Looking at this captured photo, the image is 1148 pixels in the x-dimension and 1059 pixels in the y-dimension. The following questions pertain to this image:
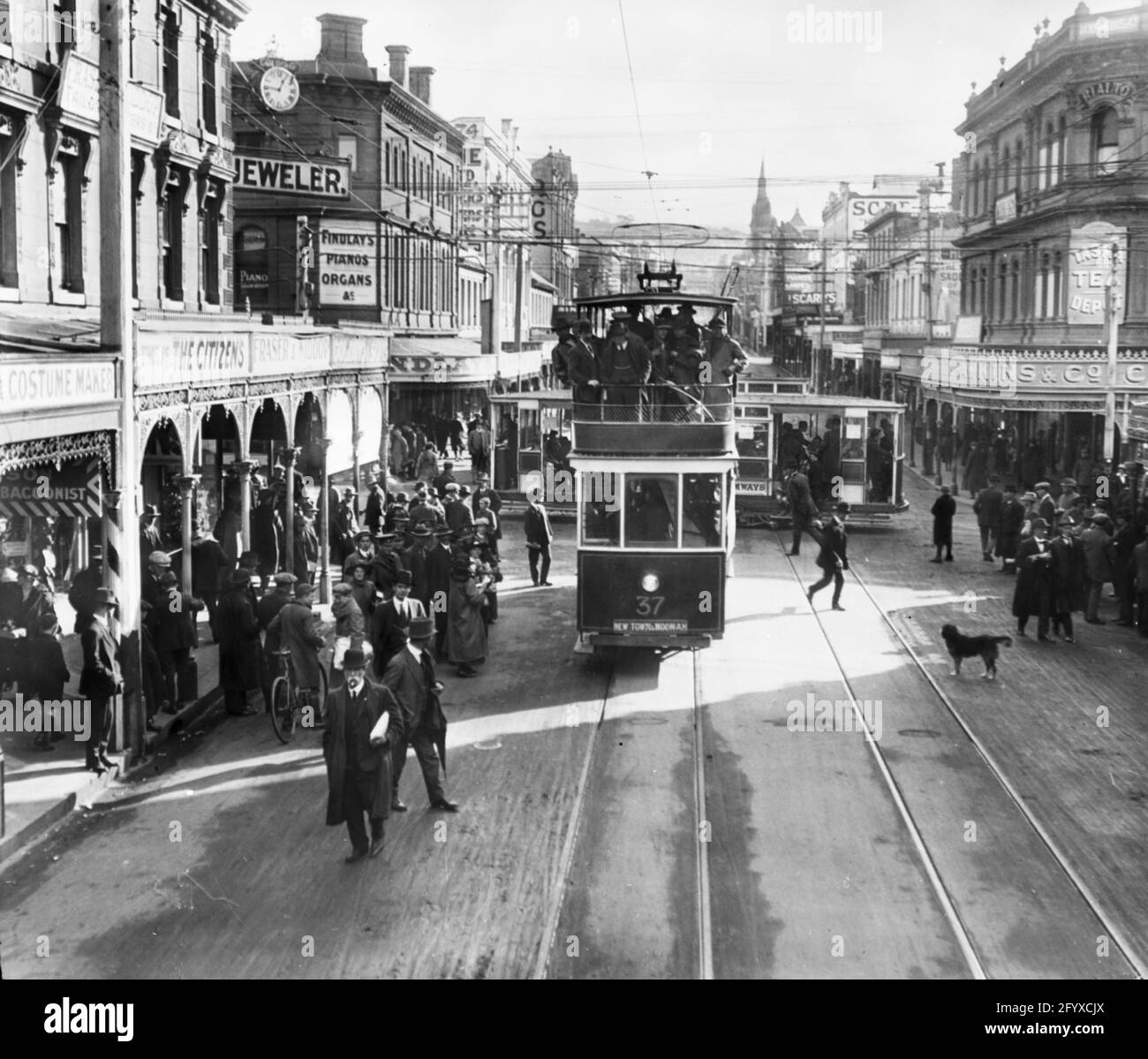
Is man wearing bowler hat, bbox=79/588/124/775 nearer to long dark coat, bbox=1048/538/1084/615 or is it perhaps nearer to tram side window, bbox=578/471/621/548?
tram side window, bbox=578/471/621/548

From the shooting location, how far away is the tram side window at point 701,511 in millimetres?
16562

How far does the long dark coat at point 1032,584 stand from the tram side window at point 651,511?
5212 millimetres

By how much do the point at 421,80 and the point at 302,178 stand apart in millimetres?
34409

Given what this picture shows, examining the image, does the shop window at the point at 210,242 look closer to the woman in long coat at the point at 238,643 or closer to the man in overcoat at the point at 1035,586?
the woman in long coat at the point at 238,643

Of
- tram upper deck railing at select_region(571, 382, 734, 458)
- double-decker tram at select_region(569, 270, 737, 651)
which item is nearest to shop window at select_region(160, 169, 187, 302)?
tram upper deck railing at select_region(571, 382, 734, 458)

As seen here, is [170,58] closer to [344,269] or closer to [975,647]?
[344,269]

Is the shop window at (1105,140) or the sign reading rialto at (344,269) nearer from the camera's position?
the sign reading rialto at (344,269)

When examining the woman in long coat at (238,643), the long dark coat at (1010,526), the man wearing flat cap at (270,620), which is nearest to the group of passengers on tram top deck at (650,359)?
the man wearing flat cap at (270,620)

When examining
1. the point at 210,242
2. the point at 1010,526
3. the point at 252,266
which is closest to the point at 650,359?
the point at 1010,526

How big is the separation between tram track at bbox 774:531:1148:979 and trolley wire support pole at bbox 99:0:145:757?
21.7 feet

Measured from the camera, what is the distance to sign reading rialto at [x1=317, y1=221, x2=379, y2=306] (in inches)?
1355

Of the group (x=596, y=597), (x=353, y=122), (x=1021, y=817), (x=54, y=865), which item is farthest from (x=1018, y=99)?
(x=54, y=865)

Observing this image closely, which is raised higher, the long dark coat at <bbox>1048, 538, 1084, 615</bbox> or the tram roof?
the tram roof
